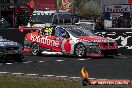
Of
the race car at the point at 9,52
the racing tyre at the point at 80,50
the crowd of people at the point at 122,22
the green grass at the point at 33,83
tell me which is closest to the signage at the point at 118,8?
the crowd of people at the point at 122,22

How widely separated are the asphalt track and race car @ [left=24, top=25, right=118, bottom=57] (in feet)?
1.39

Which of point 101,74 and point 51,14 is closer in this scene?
point 101,74

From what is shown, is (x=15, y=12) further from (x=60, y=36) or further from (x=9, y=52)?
(x=9, y=52)

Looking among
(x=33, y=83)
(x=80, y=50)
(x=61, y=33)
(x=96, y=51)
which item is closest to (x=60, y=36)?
(x=61, y=33)

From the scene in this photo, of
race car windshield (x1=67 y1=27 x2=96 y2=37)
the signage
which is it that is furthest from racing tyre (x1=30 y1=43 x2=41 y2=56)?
the signage

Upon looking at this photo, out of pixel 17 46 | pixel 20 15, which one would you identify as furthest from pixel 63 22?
pixel 17 46

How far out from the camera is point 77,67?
16.2 metres

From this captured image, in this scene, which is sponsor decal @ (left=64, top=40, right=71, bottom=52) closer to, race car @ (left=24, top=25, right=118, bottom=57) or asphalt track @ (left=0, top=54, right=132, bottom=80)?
race car @ (left=24, top=25, right=118, bottom=57)

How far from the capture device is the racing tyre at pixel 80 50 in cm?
1986

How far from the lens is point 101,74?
1409cm

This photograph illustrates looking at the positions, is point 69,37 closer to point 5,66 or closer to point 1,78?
point 5,66

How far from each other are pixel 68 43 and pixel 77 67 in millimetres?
4300

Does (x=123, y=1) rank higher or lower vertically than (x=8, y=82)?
higher

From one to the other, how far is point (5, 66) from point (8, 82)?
486 cm
